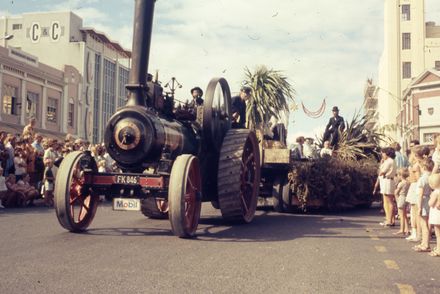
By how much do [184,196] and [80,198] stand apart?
198 centimetres

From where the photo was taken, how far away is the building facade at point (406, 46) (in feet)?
192

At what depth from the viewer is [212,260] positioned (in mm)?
5930

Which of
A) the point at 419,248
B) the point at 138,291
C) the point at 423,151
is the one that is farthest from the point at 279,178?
the point at 138,291

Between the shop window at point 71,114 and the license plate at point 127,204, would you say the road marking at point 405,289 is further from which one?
the shop window at point 71,114

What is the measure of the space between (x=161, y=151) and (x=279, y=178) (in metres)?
4.57

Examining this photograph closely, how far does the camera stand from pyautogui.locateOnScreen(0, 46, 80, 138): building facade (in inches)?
1352

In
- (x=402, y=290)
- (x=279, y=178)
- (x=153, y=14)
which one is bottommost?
(x=402, y=290)

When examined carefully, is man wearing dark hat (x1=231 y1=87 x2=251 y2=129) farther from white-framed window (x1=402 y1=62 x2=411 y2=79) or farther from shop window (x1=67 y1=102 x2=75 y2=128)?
white-framed window (x1=402 y1=62 x2=411 y2=79)

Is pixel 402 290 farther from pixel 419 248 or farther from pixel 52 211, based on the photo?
pixel 52 211

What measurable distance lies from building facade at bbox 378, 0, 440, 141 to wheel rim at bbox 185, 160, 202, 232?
53.5 m

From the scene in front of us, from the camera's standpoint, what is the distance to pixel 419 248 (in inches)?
285

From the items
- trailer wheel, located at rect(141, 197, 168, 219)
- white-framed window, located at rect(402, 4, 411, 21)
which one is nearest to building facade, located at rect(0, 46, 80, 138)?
trailer wheel, located at rect(141, 197, 168, 219)

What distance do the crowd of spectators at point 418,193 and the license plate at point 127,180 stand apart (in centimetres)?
390

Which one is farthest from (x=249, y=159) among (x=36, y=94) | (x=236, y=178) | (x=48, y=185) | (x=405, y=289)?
(x=36, y=94)
